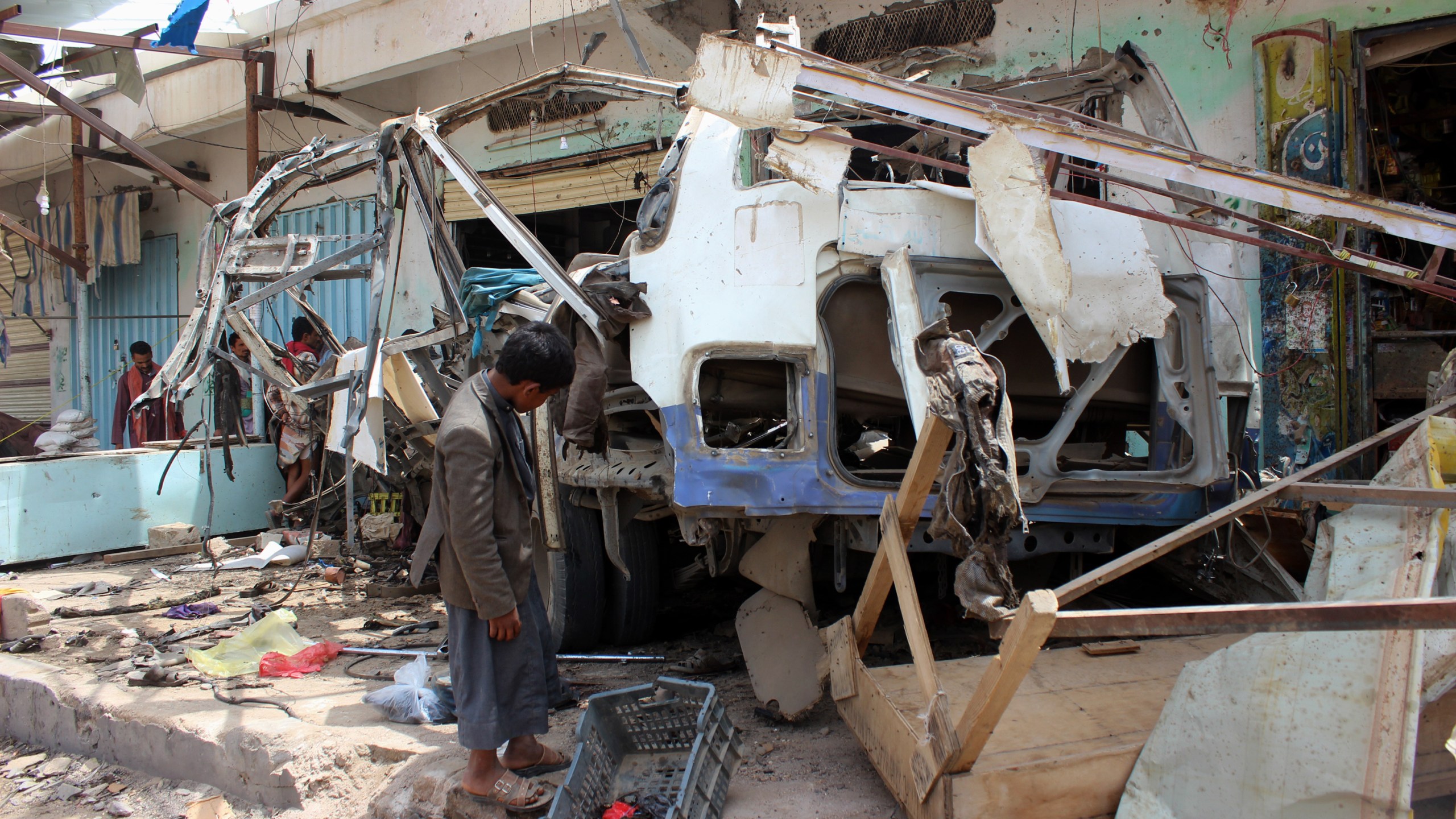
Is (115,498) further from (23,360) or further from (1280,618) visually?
(23,360)

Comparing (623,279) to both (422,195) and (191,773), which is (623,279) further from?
(191,773)

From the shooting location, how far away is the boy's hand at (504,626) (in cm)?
263

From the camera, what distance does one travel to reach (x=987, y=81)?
4.63 metres

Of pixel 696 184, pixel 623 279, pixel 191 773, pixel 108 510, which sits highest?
pixel 696 184

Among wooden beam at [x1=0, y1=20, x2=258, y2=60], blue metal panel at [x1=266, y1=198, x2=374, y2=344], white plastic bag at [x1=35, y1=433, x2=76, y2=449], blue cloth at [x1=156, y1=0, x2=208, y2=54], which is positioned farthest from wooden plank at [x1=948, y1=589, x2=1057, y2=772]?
wooden beam at [x1=0, y1=20, x2=258, y2=60]

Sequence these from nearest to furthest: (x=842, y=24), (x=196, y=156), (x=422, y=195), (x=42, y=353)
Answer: (x=422, y=195), (x=842, y=24), (x=196, y=156), (x=42, y=353)

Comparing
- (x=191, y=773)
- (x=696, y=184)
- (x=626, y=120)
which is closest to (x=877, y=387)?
(x=696, y=184)

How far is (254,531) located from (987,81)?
23.5 feet

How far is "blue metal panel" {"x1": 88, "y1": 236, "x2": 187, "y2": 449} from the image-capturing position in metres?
12.0

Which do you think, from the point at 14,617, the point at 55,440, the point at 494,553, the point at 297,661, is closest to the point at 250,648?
the point at 297,661

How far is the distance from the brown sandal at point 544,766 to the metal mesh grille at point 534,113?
6.46 metres

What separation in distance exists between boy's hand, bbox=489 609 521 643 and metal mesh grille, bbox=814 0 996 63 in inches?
226

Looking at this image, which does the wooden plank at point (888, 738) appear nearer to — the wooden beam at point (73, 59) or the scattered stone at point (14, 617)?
the scattered stone at point (14, 617)

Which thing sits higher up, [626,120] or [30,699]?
[626,120]
